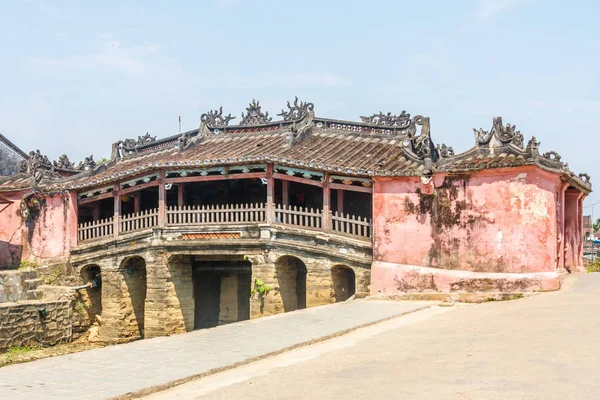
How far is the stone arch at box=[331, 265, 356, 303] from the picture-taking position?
53.0 ft

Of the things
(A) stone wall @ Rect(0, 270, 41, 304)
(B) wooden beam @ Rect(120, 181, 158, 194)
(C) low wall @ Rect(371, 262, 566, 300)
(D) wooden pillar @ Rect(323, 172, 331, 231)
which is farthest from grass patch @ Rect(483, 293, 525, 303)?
(A) stone wall @ Rect(0, 270, 41, 304)

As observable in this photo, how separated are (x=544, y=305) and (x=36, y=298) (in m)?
14.0

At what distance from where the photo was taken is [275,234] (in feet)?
54.3

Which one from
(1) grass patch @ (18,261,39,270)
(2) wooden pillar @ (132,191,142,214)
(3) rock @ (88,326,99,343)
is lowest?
(3) rock @ (88,326,99,343)

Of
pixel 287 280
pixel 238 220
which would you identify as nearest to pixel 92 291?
pixel 238 220

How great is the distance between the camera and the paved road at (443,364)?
646 centimetres

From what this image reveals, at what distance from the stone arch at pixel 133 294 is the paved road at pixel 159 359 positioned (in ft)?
26.9

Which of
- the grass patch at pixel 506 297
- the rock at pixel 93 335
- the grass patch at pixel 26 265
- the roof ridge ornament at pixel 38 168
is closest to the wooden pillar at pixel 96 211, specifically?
the roof ridge ornament at pixel 38 168

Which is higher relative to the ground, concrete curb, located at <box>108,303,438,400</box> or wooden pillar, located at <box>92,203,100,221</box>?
wooden pillar, located at <box>92,203,100,221</box>

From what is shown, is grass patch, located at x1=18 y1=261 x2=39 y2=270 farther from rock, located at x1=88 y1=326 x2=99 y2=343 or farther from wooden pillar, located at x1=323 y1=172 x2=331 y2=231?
wooden pillar, located at x1=323 y1=172 x2=331 y2=231

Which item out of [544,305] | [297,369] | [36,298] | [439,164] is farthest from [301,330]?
[36,298]

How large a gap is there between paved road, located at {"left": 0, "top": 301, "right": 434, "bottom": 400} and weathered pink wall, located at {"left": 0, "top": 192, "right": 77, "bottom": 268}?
1059 cm

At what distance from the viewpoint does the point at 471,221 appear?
47.2 feet

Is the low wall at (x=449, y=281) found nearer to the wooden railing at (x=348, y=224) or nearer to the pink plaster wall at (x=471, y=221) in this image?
the pink plaster wall at (x=471, y=221)
